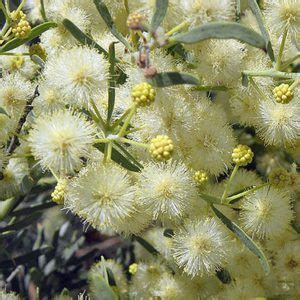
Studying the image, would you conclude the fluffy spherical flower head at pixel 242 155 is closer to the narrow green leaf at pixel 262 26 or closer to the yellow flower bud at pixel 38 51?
the narrow green leaf at pixel 262 26

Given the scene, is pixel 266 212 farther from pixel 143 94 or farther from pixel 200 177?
pixel 143 94

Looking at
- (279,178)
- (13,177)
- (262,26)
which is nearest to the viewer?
(262,26)

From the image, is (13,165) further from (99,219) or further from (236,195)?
(236,195)

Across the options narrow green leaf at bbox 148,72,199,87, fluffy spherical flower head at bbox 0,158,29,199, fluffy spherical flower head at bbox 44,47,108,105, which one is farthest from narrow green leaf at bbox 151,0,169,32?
fluffy spherical flower head at bbox 0,158,29,199

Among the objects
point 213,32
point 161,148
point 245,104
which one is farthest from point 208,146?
point 213,32

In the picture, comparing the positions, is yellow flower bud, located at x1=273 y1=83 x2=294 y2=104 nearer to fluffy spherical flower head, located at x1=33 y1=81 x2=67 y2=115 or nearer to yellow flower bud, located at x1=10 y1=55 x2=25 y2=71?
fluffy spherical flower head, located at x1=33 y1=81 x2=67 y2=115
